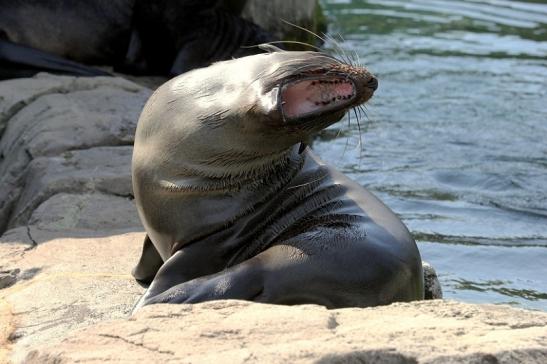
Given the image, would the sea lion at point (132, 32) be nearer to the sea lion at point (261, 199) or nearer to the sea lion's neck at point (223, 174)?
the sea lion at point (261, 199)

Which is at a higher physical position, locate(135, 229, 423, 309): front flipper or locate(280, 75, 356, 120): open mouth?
locate(280, 75, 356, 120): open mouth

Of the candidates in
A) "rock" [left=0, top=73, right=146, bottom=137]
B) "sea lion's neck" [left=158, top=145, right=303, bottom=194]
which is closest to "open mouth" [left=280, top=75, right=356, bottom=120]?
"sea lion's neck" [left=158, top=145, right=303, bottom=194]

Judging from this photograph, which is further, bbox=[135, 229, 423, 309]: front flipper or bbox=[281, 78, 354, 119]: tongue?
bbox=[135, 229, 423, 309]: front flipper

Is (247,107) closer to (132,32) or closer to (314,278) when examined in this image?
(314,278)

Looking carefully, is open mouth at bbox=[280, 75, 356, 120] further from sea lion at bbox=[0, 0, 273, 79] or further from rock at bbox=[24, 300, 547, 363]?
sea lion at bbox=[0, 0, 273, 79]

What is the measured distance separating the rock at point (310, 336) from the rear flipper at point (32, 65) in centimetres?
532

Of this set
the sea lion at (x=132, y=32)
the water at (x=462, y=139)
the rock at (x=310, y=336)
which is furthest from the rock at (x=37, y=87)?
the rock at (x=310, y=336)

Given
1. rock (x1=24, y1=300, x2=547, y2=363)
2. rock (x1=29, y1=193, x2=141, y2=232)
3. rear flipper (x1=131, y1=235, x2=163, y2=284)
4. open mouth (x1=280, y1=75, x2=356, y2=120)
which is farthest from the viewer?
rock (x1=29, y1=193, x2=141, y2=232)

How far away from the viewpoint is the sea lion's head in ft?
12.9

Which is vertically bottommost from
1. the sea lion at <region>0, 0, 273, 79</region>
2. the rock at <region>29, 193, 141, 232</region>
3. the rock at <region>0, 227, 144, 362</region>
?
the sea lion at <region>0, 0, 273, 79</region>

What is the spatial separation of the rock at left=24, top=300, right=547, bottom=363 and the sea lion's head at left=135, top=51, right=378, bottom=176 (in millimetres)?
902

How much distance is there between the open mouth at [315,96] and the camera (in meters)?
3.90

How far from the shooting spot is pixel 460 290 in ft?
19.1

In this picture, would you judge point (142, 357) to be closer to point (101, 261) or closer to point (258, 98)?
point (258, 98)
